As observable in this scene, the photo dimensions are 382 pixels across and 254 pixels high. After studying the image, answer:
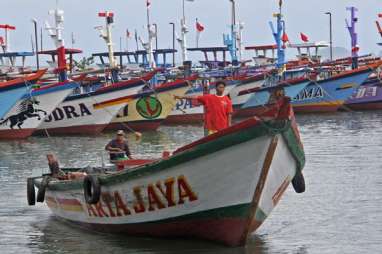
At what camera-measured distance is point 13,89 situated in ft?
108

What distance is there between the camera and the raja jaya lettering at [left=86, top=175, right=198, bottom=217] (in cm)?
1360

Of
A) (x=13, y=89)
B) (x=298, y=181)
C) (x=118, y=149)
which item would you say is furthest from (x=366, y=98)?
(x=298, y=181)

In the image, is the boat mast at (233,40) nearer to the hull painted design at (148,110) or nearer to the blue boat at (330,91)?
the blue boat at (330,91)

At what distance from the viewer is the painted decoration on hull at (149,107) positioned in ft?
128

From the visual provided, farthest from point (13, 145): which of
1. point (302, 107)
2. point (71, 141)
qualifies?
point (302, 107)

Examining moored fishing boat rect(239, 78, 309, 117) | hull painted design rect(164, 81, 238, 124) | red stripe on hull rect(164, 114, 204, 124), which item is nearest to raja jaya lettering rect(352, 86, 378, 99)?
moored fishing boat rect(239, 78, 309, 117)

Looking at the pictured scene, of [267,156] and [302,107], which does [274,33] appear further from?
[267,156]

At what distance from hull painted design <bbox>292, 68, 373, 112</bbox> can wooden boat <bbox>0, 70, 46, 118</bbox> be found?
17.6 meters

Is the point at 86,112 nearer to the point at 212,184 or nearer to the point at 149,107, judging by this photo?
the point at 149,107

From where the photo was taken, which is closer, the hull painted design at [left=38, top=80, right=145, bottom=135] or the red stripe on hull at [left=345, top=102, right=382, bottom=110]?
the hull painted design at [left=38, top=80, right=145, bottom=135]

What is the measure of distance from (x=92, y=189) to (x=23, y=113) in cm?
2099

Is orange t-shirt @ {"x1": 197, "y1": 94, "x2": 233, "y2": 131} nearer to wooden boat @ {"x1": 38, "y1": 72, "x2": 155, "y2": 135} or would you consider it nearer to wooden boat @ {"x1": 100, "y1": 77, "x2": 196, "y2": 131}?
wooden boat @ {"x1": 38, "y1": 72, "x2": 155, "y2": 135}

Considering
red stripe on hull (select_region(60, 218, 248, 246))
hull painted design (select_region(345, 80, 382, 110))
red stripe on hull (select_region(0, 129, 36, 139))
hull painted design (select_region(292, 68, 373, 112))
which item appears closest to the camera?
red stripe on hull (select_region(60, 218, 248, 246))

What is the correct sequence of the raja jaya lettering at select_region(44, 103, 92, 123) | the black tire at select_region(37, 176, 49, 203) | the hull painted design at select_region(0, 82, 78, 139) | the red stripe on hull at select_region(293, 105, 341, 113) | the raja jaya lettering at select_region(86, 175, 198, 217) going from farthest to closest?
the red stripe on hull at select_region(293, 105, 341, 113) < the raja jaya lettering at select_region(44, 103, 92, 123) < the hull painted design at select_region(0, 82, 78, 139) < the black tire at select_region(37, 176, 49, 203) < the raja jaya lettering at select_region(86, 175, 198, 217)
